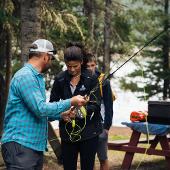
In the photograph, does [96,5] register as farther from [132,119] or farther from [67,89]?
[67,89]

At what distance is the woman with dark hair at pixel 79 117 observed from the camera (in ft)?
17.8

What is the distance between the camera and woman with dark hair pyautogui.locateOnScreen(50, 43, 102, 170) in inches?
214

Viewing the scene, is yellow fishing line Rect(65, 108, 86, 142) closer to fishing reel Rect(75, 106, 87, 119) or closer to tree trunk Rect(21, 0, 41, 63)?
fishing reel Rect(75, 106, 87, 119)

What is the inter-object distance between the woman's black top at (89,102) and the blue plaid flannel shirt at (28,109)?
2.97 ft

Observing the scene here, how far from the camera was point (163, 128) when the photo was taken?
8359 millimetres

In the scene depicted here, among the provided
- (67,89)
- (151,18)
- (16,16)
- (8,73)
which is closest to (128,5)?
(151,18)

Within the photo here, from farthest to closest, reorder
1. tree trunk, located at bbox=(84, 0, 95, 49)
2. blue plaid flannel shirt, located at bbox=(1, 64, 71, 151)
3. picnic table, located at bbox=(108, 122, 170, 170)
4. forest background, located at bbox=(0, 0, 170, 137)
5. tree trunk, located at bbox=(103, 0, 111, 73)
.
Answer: tree trunk, located at bbox=(103, 0, 111, 73), tree trunk, located at bbox=(84, 0, 95, 49), forest background, located at bbox=(0, 0, 170, 137), picnic table, located at bbox=(108, 122, 170, 170), blue plaid flannel shirt, located at bbox=(1, 64, 71, 151)

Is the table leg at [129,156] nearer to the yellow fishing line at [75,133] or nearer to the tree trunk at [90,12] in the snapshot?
the yellow fishing line at [75,133]

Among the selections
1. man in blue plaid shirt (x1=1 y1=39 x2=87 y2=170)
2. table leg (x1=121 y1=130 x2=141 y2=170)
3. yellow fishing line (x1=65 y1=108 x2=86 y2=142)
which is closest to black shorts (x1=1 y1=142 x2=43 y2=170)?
man in blue plaid shirt (x1=1 y1=39 x2=87 y2=170)

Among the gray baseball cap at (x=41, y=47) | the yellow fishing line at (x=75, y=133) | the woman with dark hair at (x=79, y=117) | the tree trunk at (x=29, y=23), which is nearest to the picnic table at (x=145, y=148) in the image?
the tree trunk at (x=29, y=23)

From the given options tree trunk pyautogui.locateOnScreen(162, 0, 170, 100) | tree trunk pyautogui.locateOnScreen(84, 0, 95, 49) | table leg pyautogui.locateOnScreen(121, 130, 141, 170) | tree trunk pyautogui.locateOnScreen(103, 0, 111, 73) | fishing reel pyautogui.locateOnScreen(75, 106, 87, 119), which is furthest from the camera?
tree trunk pyautogui.locateOnScreen(162, 0, 170, 100)

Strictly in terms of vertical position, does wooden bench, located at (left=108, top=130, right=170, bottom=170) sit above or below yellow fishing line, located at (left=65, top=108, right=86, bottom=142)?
below

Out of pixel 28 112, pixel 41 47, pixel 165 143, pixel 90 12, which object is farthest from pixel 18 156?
pixel 90 12

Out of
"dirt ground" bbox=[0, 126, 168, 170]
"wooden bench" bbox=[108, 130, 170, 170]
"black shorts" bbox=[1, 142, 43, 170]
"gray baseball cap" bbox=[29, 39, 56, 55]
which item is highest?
"gray baseball cap" bbox=[29, 39, 56, 55]
